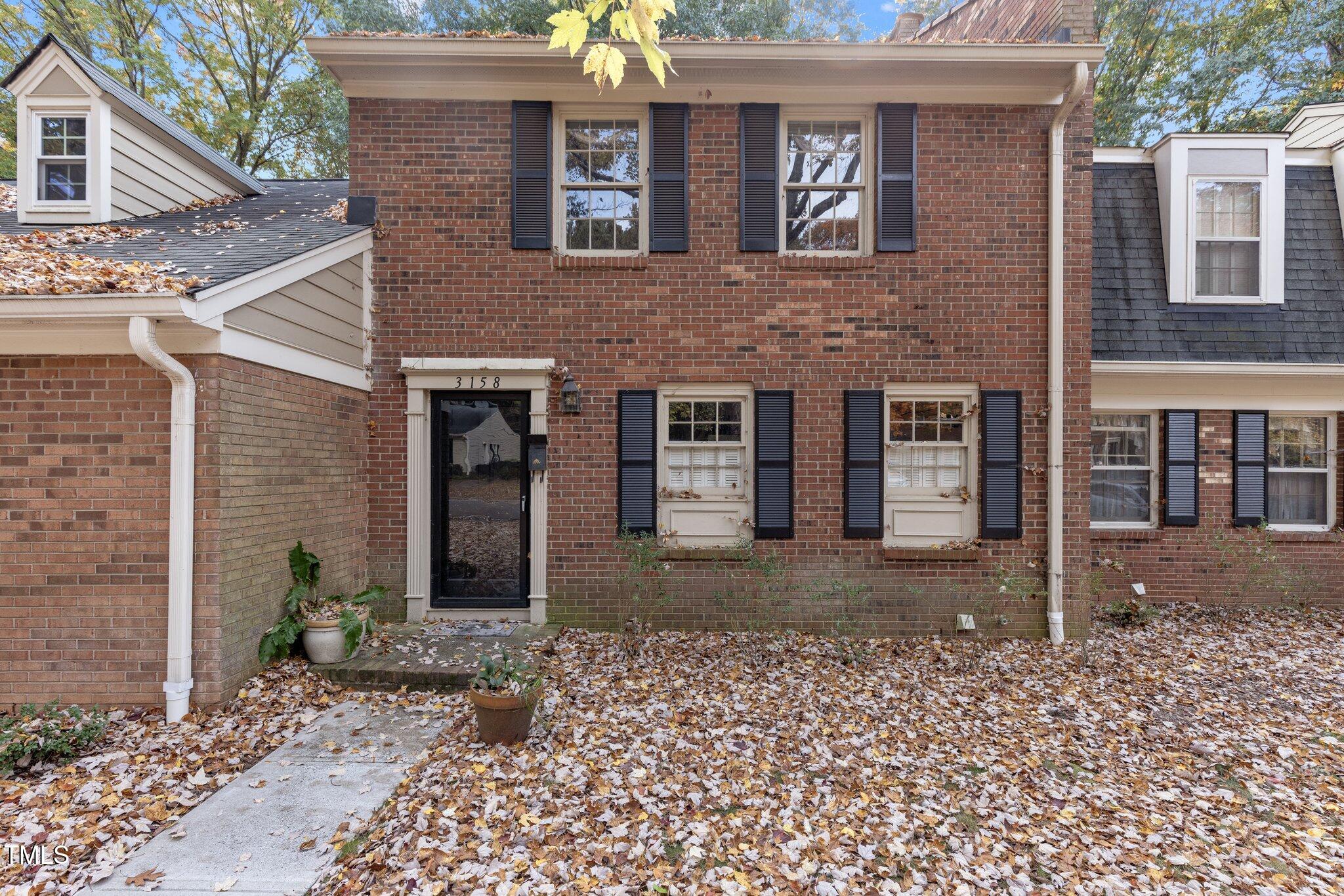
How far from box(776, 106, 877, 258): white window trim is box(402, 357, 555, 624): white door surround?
2.74 m

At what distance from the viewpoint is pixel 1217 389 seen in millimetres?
6969

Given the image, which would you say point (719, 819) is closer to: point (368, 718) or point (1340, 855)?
point (368, 718)

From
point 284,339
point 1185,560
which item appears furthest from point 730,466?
point 1185,560

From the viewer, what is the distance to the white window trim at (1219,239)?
7039 mm

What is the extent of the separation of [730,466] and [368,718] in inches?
144

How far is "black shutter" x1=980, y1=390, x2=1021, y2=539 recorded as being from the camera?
5949mm

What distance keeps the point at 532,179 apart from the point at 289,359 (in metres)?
2.75

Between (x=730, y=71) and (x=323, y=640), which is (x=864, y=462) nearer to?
(x=730, y=71)

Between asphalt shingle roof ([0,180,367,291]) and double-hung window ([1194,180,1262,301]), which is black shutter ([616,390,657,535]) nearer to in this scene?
asphalt shingle roof ([0,180,367,291])

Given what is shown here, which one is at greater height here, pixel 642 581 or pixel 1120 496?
pixel 1120 496

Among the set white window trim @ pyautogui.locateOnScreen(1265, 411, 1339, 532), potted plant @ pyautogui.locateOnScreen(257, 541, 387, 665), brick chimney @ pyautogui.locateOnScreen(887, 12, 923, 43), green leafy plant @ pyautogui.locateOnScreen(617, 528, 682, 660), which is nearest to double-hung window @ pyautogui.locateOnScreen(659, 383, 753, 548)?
green leafy plant @ pyautogui.locateOnScreen(617, 528, 682, 660)

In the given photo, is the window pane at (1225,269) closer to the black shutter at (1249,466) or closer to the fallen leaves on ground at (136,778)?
the black shutter at (1249,466)

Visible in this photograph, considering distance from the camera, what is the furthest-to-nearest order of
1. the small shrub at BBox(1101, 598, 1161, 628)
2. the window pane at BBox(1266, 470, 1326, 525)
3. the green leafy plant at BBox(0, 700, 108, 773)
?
1. the window pane at BBox(1266, 470, 1326, 525)
2. the small shrub at BBox(1101, 598, 1161, 628)
3. the green leafy plant at BBox(0, 700, 108, 773)

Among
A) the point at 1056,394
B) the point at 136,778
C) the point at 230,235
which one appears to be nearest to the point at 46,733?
the point at 136,778
